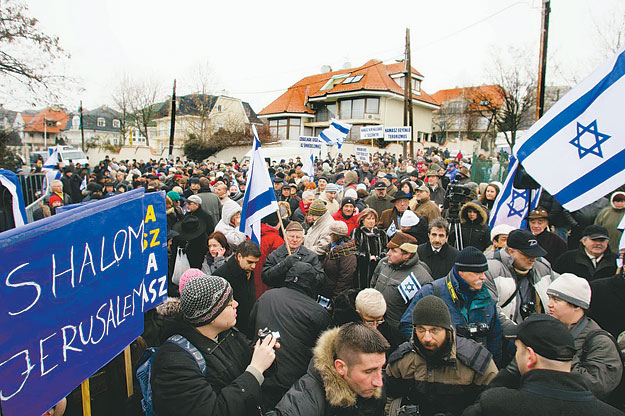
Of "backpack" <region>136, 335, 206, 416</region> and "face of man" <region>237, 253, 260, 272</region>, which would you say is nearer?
"backpack" <region>136, 335, 206, 416</region>

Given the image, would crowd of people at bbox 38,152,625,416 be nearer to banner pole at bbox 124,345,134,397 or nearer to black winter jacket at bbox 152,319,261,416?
black winter jacket at bbox 152,319,261,416

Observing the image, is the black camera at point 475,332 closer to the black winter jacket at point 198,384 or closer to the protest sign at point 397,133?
the black winter jacket at point 198,384

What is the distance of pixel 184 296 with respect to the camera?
2.01m

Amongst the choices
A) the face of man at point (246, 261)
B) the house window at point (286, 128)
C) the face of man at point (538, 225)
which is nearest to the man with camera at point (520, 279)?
the face of man at point (538, 225)

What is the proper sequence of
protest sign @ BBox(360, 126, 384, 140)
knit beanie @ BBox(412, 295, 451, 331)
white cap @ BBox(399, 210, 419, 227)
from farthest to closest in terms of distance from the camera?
protest sign @ BBox(360, 126, 384, 140), white cap @ BBox(399, 210, 419, 227), knit beanie @ BBox(412, 295, 451, 331)

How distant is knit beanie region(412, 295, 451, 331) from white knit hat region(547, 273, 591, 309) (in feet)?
3.24

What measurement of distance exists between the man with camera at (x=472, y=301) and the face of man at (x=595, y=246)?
2011 mm

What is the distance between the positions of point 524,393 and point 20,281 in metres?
2.40

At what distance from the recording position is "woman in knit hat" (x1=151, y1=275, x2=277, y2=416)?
1.76 m

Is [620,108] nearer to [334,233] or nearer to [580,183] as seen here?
[580,183]

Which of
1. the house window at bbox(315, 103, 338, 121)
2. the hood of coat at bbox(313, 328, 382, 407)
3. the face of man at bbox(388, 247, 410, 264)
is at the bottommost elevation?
the hood of coat at bbox(313, 328, 382, 407)

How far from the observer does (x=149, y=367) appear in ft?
7.18

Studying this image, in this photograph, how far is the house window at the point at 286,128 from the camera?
4425 cm

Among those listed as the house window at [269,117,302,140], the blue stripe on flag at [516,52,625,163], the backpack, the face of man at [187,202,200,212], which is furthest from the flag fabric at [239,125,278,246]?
the house window at [269,117,302,140]
